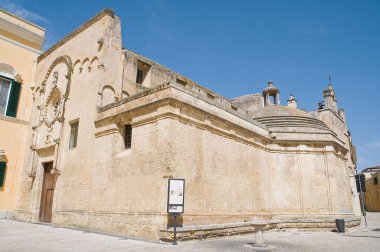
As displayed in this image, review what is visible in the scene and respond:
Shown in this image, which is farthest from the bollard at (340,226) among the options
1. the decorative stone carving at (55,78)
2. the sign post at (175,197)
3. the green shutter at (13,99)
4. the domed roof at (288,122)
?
the green shutter at (13,99)

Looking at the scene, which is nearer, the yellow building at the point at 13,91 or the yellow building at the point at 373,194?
the yellow building at the point at 13,91

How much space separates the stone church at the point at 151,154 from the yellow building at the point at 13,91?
0.68m

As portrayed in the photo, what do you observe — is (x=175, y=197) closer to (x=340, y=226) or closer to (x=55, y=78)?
(x=340, y=226)

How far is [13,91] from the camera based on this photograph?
19234 mm

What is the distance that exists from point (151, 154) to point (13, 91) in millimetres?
12864

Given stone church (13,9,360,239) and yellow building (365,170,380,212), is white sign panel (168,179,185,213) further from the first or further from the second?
yellow building (365,170,380,212)

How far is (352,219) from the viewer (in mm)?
16297

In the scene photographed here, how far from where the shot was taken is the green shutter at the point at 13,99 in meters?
18.9

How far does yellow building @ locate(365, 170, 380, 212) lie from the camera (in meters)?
46.6

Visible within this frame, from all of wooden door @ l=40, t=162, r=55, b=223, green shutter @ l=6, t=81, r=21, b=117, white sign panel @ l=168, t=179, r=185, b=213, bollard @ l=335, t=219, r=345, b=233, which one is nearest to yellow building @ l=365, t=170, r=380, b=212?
bollard @ l=335, t=219, r=345, b=233

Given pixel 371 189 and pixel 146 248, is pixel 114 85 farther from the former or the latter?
pixel 371 189

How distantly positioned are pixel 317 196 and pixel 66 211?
13.0m

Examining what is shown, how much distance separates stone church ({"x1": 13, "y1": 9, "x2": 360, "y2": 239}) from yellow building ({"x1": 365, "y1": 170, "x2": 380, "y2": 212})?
34106mm

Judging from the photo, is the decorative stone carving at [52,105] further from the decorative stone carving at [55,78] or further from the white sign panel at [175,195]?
the white sign panel at [175,195]
